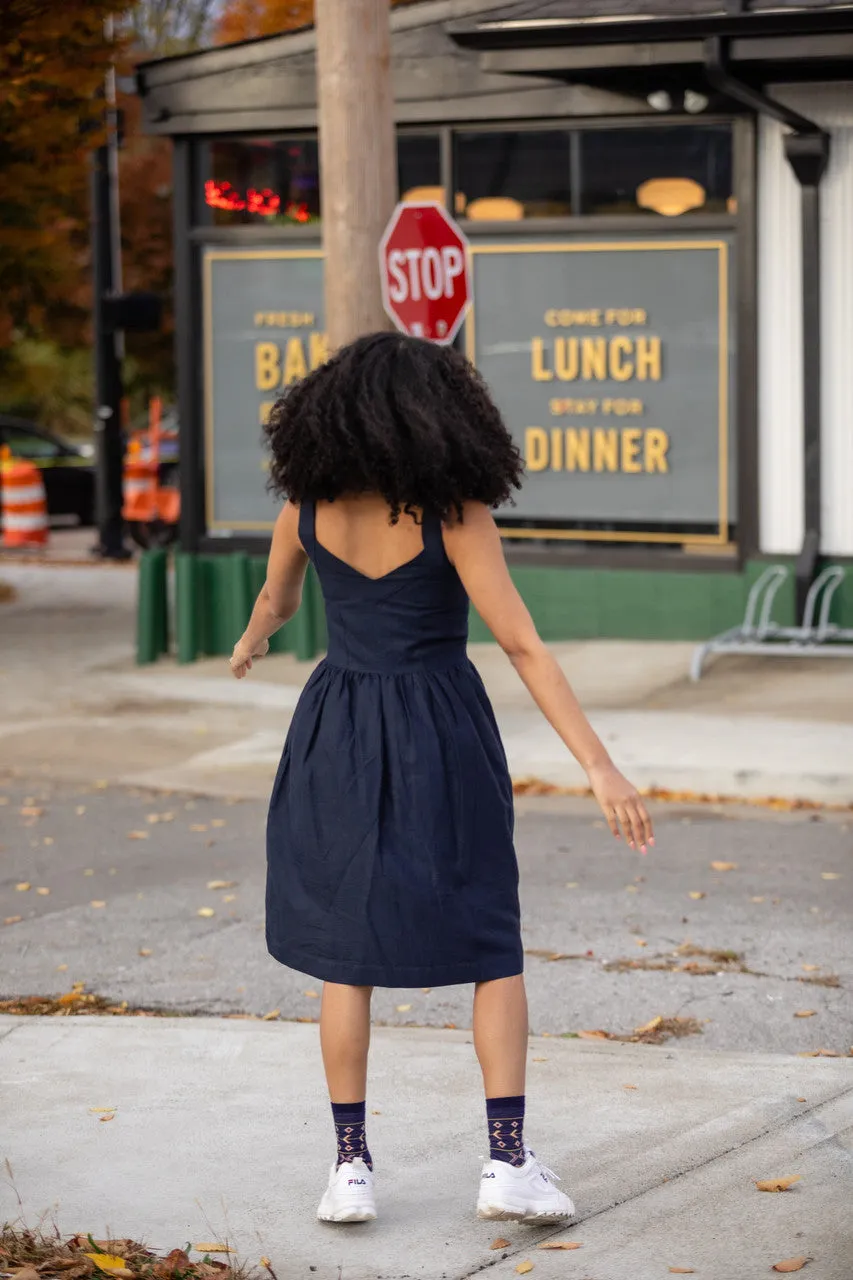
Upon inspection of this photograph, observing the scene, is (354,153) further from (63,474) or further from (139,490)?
(63,474)

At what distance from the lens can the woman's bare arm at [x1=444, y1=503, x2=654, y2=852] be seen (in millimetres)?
3859

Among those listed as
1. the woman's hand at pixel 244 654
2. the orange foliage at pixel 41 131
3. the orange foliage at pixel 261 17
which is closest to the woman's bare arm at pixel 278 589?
the woman's hand at pixel 244 654

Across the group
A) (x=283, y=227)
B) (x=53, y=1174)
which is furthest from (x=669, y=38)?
(x=53, y=1174)

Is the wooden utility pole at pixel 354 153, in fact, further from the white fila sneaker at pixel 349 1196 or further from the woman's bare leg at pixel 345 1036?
the white fila sneaker at pixel 349 1196

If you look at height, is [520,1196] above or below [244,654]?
below

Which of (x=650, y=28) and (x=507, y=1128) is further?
(x=650, y=28)

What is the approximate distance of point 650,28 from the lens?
11297mm

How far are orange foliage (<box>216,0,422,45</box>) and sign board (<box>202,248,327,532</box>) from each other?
20.5 ft

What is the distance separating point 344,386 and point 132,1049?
7.05ft

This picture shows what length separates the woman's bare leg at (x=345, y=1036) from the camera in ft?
13.1

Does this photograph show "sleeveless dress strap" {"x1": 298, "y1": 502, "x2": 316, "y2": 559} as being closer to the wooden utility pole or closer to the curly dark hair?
the curly dark hair

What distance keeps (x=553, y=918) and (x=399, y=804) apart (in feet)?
10.0

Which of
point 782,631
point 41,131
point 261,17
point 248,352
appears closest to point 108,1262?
point 782,631

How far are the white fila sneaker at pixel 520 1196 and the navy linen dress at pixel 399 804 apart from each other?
0.39m
